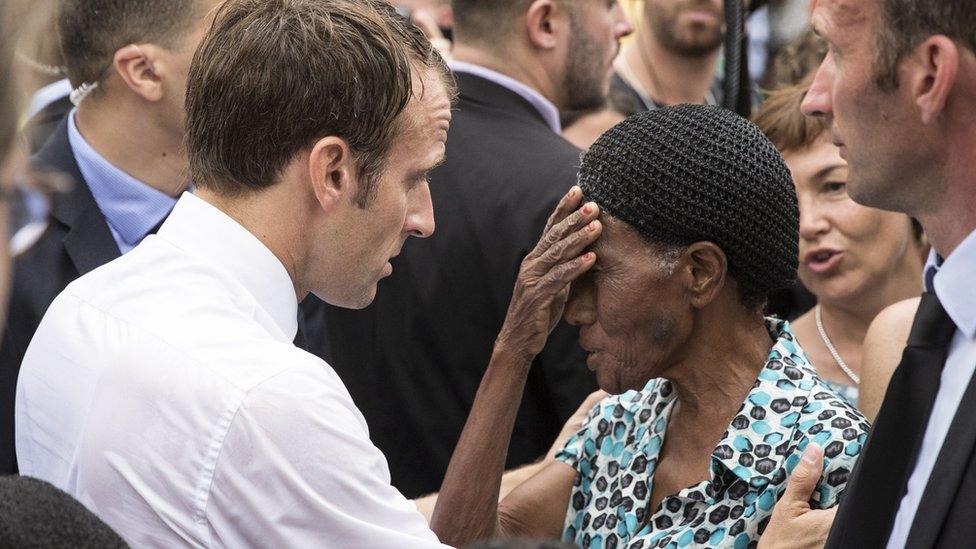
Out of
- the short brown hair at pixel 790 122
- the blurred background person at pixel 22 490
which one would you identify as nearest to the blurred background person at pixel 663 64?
the short brown hair at pixel 790 122

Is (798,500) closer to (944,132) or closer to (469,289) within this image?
(944,132)

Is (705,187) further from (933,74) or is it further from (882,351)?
(882,351)

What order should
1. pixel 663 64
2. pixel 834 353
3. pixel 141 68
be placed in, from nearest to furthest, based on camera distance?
pixel 141 68, pixel 834 353, pixel 663 64

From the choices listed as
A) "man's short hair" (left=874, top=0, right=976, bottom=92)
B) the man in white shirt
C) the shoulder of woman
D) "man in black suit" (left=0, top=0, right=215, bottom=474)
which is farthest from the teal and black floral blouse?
"man in black suit" (left=0, top=0, right=215, bottom=474)

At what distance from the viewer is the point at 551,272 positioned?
8.53ft

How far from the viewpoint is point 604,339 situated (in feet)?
8.54

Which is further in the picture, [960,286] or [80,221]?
[80,221]

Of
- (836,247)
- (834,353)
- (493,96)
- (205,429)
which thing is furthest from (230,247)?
(836,247)

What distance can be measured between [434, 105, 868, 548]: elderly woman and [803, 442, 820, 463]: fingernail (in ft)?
0.14

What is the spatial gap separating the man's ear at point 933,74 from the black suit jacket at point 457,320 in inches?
61.9

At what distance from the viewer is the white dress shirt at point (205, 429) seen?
1.88 metres

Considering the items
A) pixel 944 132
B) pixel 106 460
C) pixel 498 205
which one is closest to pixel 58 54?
pixel 498 205

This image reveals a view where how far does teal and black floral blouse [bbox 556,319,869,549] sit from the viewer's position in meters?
2.33

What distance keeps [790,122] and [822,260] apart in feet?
1.43
